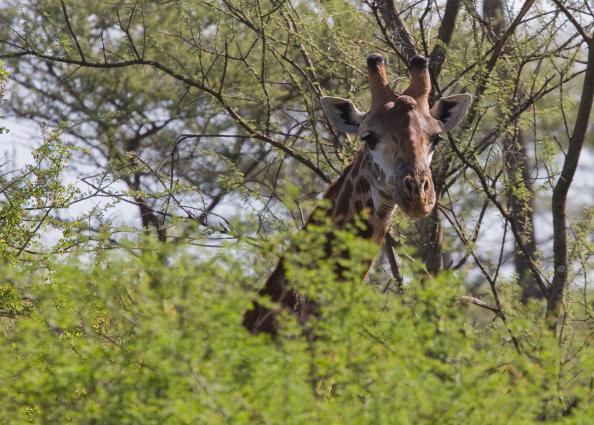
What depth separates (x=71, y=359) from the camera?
4.82 meters

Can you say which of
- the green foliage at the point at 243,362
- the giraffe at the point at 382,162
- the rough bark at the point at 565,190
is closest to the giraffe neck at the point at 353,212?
the giraffe at the point at 382,162

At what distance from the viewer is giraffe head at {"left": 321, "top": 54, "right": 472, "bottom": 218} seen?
269 inches

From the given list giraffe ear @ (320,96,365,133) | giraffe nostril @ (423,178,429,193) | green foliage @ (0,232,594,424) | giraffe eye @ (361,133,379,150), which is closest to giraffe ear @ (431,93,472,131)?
giraffe ear @ (320,96,365,133)

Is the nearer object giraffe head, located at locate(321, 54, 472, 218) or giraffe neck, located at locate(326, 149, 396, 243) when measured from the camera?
giraffe head, located at locate(321, 54, 472, 218)

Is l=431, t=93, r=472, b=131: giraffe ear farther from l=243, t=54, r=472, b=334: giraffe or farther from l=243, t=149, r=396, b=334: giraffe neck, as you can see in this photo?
l=243, t=149, r=396, b=334: giraffe neck

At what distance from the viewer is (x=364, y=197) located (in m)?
7.32

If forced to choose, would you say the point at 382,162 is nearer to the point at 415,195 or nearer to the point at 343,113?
the point at 415,195

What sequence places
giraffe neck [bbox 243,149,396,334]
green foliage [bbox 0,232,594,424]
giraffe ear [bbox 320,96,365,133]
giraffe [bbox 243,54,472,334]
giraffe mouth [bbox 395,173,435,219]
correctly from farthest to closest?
giraffe ear [bbox 320,96,365,133] < giraffe neck [bbox 243,149,396,334] < giraffe [bbox 243,54,472,334] < giraffe mouth [bbox 395,173,435,219] < green foliage [bbox 0,232,594,424]

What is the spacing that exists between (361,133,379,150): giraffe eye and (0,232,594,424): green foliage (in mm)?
2222

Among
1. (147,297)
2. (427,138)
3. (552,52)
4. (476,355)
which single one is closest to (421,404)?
(476,355)

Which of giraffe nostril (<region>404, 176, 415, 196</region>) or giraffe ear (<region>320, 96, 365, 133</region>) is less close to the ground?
giraffe ear (<region>320, 96, 365, 133</region>)

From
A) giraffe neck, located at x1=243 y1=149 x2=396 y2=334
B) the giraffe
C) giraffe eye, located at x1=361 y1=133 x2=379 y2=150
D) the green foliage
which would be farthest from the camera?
giraffe eye, located at x1=361 y1=133 x2=379 y2=150

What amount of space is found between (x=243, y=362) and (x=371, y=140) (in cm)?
259

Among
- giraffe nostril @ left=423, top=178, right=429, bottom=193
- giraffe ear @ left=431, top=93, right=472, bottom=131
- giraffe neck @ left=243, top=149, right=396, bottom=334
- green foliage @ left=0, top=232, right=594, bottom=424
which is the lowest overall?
green foliage @ left=0, top=232, right=594, bottom=424
